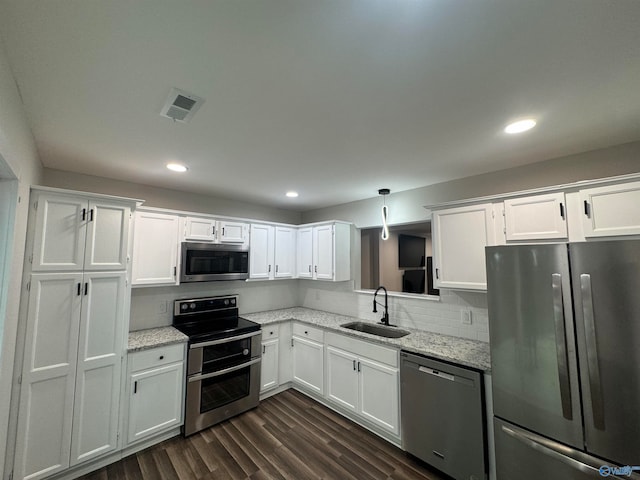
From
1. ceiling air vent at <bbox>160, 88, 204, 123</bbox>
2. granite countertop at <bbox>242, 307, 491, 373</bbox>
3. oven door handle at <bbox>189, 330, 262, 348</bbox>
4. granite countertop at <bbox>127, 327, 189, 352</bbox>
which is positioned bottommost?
oven door handle at <bbox>189, 330, 262, 348</bbox>

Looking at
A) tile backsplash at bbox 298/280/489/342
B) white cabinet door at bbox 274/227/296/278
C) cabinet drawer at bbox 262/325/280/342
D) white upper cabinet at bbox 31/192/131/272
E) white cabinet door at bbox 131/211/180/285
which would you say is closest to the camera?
white upper cabinet at bbox 31/192/131/272

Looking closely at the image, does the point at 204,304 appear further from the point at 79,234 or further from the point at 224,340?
the point at 79,234

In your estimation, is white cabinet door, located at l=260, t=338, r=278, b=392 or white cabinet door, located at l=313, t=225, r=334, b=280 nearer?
white cabinet door, located at l=260, t=338, r=278, b=392

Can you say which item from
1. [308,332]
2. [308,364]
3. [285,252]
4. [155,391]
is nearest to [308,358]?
[308,364]

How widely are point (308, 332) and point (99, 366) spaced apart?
6.81 ft

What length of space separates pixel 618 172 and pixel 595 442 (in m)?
1.89

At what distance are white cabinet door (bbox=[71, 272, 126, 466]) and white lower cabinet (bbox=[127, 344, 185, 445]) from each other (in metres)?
0.12

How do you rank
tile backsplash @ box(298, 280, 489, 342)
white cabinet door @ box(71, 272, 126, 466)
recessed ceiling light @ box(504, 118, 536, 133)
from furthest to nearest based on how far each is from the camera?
1. tile backsplash @ box(298, 280, 489, 342)
2. white cabinet door @ box(71, 272, 126, 466)
3. recessed ceiling light @ box(504, 118, 536, 133)

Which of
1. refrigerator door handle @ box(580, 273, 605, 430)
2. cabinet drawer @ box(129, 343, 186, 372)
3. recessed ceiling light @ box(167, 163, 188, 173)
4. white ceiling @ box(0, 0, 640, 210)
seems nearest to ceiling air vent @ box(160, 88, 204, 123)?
white ceiling @ box(0, 0, 640, 210)

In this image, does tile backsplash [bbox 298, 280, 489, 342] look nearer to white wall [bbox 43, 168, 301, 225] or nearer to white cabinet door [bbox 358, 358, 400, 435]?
white cabinet door [bbox 358, 358, 400, 435]

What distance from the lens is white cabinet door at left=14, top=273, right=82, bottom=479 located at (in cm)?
189

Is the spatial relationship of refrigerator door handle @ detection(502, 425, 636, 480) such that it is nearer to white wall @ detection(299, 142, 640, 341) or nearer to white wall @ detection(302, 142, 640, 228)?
white wall @ detection(299, 142, 640, 341)

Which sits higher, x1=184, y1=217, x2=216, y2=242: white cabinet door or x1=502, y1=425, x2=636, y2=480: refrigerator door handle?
x1=184, y1=217, x2=216, y2=242: white cabinet door

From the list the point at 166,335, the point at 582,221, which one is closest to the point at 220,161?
the point at 166,335
